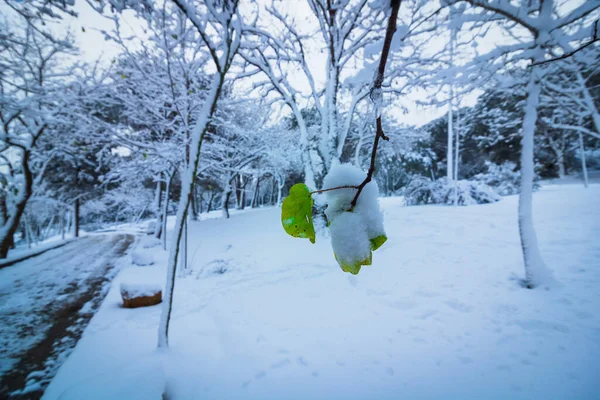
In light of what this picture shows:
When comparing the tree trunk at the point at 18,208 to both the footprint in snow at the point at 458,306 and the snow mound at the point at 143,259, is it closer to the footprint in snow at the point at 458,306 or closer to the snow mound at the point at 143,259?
the snow mound at the point at 143,259

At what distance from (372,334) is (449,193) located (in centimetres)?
986

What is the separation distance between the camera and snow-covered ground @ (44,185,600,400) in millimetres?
1896

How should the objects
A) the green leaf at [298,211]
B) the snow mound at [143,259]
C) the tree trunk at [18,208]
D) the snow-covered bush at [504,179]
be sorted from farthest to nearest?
1. the snow-covered bush at [504,179]
2. the tree trunk at [18,208]
3. the snow mound at [143,259]
4. the green leaf at [298,211]

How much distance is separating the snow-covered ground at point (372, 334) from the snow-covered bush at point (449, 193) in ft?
16.3

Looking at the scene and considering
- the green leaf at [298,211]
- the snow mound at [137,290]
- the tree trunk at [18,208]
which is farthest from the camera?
the tree trunk at [18,208]

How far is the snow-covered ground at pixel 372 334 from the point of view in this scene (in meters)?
1.90

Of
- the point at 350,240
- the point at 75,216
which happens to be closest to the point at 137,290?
the point at 350,240

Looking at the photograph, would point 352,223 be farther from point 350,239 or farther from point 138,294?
point 138,294

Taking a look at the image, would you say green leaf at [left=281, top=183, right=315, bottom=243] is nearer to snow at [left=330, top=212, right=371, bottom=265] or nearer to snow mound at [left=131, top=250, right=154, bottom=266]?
snow at [left=330, top=212, right=371, bottom=265]

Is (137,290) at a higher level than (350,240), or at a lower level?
lower

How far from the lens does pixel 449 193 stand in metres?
10.5

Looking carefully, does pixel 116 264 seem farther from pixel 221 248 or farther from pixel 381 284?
pixel 381 284

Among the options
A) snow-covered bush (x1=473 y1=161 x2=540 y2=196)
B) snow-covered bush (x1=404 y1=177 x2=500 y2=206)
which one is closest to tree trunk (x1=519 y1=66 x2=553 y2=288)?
snow-covered bush (x1=404 y1=177 x2=500 y2=206)

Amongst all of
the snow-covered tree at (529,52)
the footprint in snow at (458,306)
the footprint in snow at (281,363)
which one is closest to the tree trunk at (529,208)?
the snow-covered tree at (529,52)
